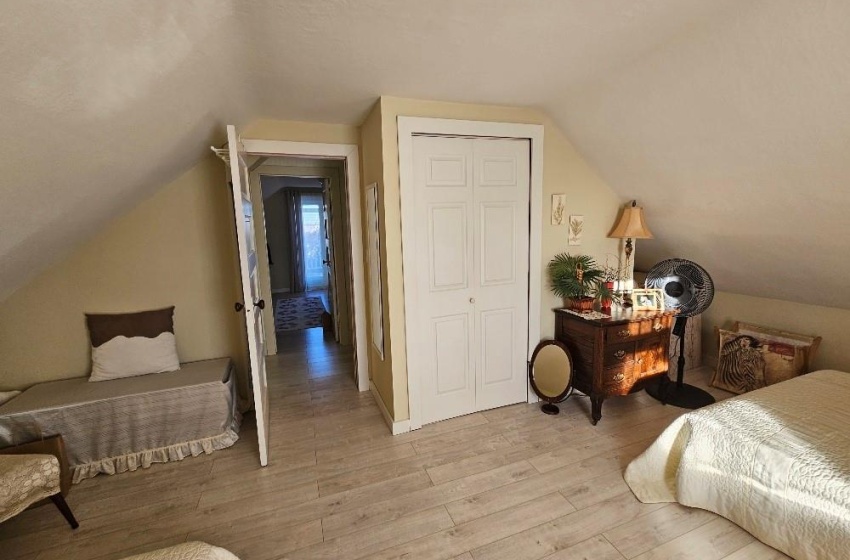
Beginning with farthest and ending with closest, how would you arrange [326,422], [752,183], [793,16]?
[326,422] → [752,183] → [793,16]

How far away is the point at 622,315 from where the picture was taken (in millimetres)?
2719

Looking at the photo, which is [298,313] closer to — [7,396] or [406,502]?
[7,396]

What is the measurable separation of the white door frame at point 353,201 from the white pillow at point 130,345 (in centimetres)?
141

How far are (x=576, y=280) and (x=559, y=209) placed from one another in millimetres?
582

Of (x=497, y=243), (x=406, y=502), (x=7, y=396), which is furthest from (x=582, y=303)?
(x=7, y=396)

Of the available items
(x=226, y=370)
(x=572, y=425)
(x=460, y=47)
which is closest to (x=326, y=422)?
(x=226, y=370)

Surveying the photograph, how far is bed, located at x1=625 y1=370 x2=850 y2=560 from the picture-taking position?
56.2 inches

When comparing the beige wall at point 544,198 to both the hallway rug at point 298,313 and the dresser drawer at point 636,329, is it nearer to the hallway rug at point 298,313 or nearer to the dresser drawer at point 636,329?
the dresser drawer at point 636,329

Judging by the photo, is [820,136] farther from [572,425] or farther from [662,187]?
[572,425]

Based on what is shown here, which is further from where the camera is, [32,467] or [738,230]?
[738,230]

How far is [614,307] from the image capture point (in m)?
2.91

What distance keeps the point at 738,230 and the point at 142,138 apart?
3.72 metres

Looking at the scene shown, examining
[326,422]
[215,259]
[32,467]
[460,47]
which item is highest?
[460,47]

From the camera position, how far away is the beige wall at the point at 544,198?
242 centimetres
